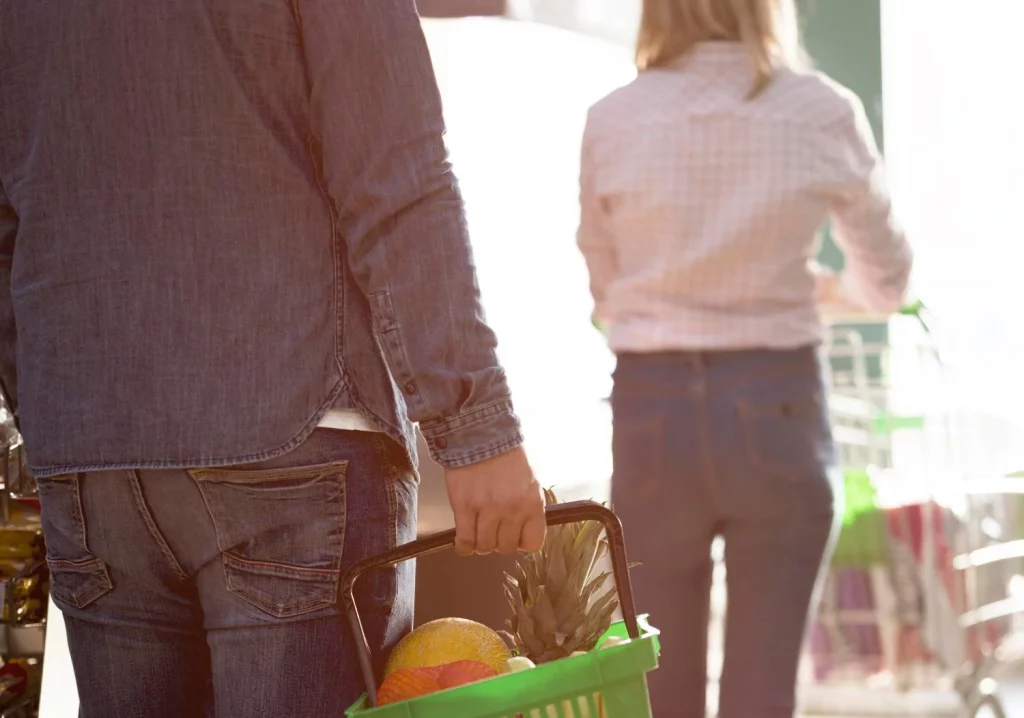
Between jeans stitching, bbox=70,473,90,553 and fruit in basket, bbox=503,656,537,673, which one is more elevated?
jeans stitching, bbox=70,473,90,553

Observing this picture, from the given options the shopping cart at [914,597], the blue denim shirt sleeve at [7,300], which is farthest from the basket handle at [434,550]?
the shopping cart at [914,597]

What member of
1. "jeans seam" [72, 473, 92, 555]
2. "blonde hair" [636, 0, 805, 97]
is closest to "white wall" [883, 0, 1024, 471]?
"blonde hair" [636, 0, 805, 97]

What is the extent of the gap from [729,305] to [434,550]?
0.67 meters

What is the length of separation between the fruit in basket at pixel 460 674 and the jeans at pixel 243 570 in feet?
0.18

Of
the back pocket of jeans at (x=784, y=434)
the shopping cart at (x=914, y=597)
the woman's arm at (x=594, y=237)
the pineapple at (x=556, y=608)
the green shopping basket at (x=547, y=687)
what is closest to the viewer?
the green shopping basket at (x=547, y=687)

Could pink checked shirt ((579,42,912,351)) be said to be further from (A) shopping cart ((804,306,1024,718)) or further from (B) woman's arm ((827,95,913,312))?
(A) shopping cart ((804,306,1024,718))

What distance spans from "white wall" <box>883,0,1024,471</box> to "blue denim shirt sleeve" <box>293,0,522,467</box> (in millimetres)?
3576

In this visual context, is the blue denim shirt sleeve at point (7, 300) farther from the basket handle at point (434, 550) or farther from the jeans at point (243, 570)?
the basket handle at point (434, 550)

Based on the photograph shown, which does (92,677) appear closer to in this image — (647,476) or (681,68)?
(647,476)

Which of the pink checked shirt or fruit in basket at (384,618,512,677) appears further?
the pink checked shirt

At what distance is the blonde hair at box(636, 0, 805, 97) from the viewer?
125 centimetres

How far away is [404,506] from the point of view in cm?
70

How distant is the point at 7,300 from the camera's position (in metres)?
0.79

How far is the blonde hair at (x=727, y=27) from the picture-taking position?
1254 millimetres
